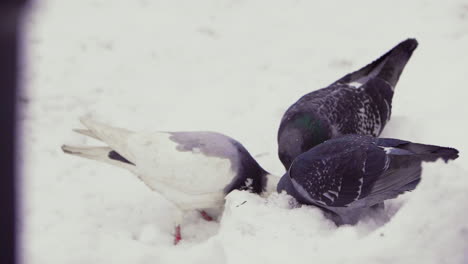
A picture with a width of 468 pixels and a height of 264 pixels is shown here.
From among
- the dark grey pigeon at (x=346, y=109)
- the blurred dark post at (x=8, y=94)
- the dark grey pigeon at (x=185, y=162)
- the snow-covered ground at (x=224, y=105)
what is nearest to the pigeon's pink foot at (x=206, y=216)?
the snow-covered ground at (x=224, y=105)

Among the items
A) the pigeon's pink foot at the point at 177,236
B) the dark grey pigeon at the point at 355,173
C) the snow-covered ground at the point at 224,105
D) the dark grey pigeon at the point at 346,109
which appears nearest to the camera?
the snow-covered ground at the point at 224,105

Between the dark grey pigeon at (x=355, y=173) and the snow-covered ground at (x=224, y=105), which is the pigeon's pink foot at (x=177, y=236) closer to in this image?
the snow-covered ground at (x=224, y=105)

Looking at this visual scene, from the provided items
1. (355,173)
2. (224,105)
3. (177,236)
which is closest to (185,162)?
(177,236)

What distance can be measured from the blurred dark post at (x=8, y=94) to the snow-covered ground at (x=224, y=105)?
1.31 m

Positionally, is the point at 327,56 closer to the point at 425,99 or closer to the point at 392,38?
the point at 392,38

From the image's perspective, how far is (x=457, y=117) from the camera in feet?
9.75

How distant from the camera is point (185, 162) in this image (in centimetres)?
247

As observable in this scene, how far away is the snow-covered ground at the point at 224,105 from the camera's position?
1.99 meters

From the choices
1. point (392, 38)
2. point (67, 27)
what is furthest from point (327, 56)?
point (67, 27)

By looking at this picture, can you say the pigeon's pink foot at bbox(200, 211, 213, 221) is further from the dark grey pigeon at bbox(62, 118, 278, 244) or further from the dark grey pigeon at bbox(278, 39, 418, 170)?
the dark grey pigeon at bbox(278, 39, 418, 170)

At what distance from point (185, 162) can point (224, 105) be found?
3.38 feet

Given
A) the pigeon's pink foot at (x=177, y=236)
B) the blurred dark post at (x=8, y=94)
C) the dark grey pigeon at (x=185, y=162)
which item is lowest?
the pigeon's pink foot at (x=177, y=236)

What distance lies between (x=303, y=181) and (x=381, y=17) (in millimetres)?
2108

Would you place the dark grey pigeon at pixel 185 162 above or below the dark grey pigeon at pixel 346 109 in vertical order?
below
